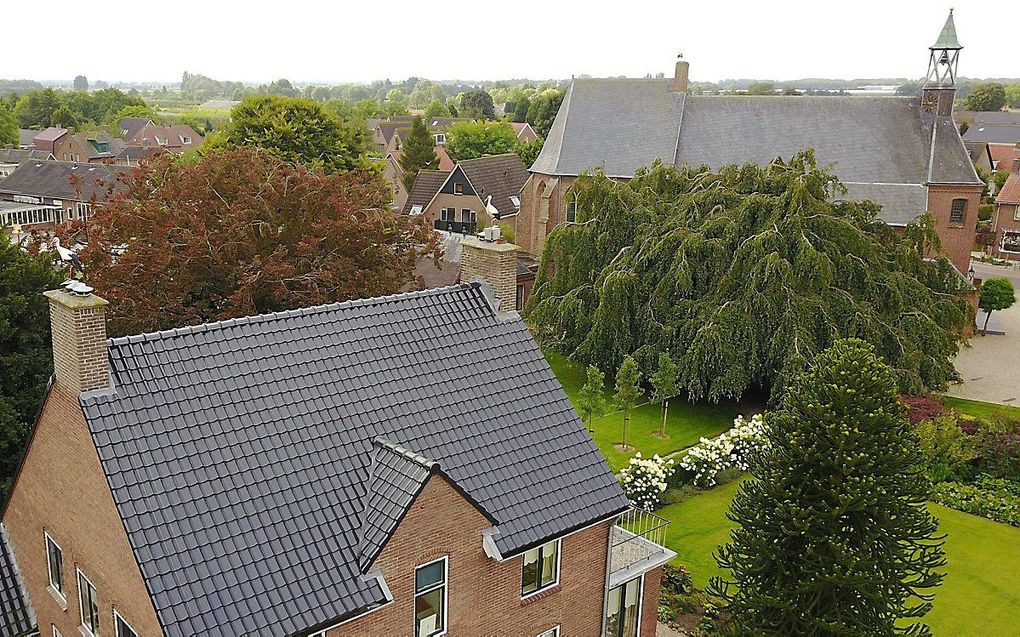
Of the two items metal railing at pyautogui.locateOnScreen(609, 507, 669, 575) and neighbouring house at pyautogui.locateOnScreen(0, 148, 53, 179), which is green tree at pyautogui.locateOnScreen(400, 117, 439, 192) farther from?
metal railing at pyautogui.locateOnScreen(609, 507, 669, 575)

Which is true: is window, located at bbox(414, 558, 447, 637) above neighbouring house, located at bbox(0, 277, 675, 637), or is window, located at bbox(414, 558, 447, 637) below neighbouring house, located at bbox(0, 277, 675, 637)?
below

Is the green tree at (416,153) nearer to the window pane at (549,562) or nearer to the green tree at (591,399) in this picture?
the green tree at (591,399)

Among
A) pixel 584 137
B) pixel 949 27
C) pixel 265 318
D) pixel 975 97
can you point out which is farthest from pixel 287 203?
pixel 975 97

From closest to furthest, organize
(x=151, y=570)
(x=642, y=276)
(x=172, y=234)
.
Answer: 1. (x=151, y=570)
2. (x=172, y=234)
3. (x=642, y=276)

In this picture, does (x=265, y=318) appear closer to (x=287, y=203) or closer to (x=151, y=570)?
(x=151, y=570)

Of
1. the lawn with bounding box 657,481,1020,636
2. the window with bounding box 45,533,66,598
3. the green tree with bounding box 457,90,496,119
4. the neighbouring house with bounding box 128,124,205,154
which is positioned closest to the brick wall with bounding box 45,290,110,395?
the window with bounding box 45,533,66,598

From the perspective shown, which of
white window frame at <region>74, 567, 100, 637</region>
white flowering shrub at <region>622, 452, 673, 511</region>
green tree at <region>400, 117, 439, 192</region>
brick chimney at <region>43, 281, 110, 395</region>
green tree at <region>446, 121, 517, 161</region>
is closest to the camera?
brick chimney at <region>43, 281, 110, 395</region>
